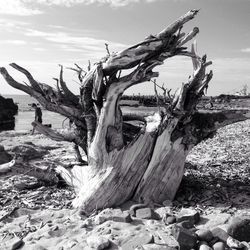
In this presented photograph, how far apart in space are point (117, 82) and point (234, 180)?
363cm

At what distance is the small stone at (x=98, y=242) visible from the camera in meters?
4.60

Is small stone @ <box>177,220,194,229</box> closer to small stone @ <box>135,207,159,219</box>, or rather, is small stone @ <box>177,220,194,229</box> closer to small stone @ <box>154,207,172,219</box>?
small stone @ <box>154,207,172,219</box>

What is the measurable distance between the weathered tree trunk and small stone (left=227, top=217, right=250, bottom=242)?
76.0 inches

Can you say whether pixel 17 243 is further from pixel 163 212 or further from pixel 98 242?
pixel 163 212

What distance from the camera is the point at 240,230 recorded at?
460 cm

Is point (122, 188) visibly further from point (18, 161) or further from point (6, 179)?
point (6, 179)

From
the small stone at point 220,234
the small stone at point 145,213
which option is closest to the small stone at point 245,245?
the small stone at point 220,234

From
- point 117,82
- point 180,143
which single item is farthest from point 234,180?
point 117,82

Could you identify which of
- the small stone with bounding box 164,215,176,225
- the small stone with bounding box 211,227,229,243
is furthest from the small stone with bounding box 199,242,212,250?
the small stone with bounding box 164,215,176,225

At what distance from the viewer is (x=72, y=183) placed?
719 centimetres

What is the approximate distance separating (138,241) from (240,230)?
1.46 m

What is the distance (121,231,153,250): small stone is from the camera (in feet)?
15.1

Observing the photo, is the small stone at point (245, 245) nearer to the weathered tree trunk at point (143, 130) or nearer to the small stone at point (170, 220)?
the small stone at point (170, 220)

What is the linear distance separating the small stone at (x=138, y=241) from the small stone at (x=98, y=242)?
248 millimetres
